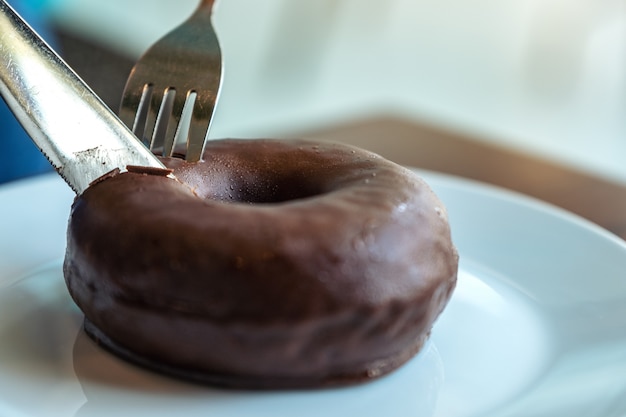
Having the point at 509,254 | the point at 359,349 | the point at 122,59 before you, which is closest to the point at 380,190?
the point at 359,349

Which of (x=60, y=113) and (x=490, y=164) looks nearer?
(x=60, y=113)

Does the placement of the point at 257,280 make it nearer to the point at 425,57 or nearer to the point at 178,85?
the point at 178,85

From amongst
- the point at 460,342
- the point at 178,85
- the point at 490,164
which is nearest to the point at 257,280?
the point at 460,342

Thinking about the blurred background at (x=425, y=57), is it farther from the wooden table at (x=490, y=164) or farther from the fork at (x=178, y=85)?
the fork at (x=178, y=85)

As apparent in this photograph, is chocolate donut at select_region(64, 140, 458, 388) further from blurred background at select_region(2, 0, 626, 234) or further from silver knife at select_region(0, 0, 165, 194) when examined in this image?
blurred background at select_region(2, 0, 626, 234)

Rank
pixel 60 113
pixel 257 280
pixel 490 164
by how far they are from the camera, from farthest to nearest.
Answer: pixel 490 164 < pixel 60 113 < pixel 257 280

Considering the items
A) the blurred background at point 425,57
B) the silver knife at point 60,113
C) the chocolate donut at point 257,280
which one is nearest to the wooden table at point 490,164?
the chocolate donut at point 257,280

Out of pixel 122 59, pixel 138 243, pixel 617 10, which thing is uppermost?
pixel 138 243

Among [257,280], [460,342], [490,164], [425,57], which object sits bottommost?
[425,57]

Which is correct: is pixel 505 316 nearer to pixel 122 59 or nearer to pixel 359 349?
pixel 359 349
